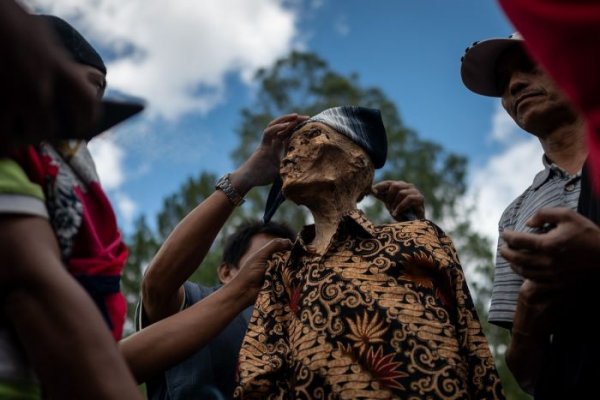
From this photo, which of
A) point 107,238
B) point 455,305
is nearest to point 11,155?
point 107,238

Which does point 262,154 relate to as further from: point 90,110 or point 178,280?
point 90,110

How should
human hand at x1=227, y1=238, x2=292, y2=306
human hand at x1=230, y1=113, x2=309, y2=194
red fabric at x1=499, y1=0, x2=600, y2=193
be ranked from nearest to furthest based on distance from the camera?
1. red fabric at x1=499, y1=0, x2=600, y2=193
2. human hand at x1=227, y1=238, x2=292, y2=306
3. human hand at x1=230, y1=113, x2=309, y2=194

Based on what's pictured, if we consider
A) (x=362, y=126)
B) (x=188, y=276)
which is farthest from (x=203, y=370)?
(x=362, y=126)

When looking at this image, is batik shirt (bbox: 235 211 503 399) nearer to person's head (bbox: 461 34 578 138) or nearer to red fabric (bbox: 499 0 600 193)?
person's head (bbox: 461 34 578 138)

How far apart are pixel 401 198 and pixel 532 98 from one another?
77 cm

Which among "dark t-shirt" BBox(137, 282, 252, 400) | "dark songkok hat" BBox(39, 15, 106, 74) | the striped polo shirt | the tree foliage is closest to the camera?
"dark songkok hat" BBox(39, 15, 106, 74)

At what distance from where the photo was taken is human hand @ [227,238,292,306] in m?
3.12

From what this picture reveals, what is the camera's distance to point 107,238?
6.38ft

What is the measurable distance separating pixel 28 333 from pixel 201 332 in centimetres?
152

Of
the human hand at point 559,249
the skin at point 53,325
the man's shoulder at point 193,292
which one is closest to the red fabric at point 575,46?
the human hand at point 559,249

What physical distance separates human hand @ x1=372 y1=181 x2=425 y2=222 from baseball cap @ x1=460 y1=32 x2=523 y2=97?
0.55 meters

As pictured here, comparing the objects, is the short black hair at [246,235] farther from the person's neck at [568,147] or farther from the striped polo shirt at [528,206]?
the person's neck at [568,147]

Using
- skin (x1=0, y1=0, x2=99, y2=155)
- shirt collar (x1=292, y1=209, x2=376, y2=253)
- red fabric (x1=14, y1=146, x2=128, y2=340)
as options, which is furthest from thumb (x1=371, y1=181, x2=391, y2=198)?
skin (x1=0, y1=0, x2=99, y2=155)

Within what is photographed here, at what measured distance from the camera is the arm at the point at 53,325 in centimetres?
151
